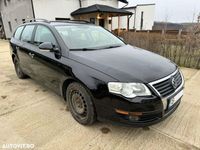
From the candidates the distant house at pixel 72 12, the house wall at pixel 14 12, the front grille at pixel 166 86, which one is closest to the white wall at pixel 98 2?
the distant house at pixel 72 12

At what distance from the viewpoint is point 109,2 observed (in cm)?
1794

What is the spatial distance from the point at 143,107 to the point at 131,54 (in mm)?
1045

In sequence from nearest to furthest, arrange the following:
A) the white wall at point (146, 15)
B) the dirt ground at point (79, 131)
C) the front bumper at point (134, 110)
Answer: the front bumper at point (134, 110) < the dirt ground at point (79, 131) < the white wall at point (146, 15)

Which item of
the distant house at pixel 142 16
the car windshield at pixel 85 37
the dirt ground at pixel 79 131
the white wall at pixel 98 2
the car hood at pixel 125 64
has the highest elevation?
the white wall at pixel 98 2

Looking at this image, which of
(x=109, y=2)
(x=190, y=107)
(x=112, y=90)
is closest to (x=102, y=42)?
(x=112, y=90)

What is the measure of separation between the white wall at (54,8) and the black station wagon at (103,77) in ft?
35.2

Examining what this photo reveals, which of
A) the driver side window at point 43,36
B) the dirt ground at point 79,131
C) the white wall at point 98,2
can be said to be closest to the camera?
the dirt ground at point 79,131

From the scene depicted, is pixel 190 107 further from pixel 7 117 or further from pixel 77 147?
pixel 7 117

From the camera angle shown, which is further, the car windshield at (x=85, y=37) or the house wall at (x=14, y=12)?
the house wall at (x=14, y=12)

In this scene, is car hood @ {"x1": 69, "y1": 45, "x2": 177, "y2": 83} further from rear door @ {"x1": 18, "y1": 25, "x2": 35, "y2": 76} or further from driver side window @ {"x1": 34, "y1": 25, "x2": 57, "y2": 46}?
rear door @ {"x1": 18, "y1": 25, "x2": 35, "y2": 76}

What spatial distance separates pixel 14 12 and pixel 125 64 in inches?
665

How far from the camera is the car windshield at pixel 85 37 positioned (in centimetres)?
273

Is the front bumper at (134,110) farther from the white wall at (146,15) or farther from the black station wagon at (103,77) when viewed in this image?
the white wall at (146,15)

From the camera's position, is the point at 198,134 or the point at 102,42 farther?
the point at 102,42
